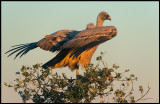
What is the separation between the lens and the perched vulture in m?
9.26

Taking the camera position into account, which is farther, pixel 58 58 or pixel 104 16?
pixel 104 16

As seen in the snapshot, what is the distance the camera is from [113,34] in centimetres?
996

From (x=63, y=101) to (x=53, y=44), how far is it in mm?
2440

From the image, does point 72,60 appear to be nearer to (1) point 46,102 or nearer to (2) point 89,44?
(2) point 89,44

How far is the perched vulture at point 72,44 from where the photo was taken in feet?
30.4

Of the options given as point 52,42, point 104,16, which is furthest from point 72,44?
point 104,16

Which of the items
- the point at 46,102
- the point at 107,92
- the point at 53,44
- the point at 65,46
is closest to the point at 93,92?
the point at 107,92

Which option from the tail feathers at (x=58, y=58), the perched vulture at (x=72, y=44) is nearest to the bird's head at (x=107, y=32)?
the perched vulture at (x=72, y=44)

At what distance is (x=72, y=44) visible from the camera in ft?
29.6

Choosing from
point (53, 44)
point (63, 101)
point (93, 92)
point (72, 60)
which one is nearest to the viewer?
point (93, 92)

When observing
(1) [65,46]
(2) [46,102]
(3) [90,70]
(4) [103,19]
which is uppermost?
(4) [103,19]

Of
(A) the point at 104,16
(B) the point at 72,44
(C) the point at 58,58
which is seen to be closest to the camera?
(B) the point at 72,44

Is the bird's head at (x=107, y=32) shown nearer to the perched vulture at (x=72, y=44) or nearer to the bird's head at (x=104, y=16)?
the perched vulture at (x=72, y=44)

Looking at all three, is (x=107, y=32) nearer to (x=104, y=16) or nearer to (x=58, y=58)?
(x=58, y=58)
